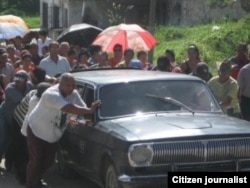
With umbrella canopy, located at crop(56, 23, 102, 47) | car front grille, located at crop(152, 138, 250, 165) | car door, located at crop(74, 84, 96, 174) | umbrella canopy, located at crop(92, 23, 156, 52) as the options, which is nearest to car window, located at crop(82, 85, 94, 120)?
car door, located at crop(74, 84, 96, 174)

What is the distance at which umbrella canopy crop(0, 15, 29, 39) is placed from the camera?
19156 millimetres

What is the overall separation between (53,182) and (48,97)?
2053 mm

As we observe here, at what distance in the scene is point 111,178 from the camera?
Result: 8719mm

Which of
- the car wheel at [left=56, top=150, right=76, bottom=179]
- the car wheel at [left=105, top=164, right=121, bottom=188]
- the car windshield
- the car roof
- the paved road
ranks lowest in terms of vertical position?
the paved road

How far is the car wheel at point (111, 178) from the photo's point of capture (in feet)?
28.1

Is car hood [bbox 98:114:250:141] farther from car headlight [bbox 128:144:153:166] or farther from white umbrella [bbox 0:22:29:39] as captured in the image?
white umbrella [bbox 0:22:29:39]

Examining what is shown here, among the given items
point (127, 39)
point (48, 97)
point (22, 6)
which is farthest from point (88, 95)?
point (22, 6)

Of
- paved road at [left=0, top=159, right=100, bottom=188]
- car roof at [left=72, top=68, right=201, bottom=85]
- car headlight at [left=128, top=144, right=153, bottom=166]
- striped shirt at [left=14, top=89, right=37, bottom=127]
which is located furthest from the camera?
paved road at [left=0, top=159, right=100, bottom=188]

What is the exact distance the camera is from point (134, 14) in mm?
34594

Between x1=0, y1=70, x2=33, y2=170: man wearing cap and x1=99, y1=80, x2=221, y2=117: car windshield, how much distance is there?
1802mm

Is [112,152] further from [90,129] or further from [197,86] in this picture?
[197,86]

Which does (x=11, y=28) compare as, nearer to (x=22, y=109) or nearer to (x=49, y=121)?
(x=22, y=109)

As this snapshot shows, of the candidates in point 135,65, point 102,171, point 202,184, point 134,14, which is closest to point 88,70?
point 135,65

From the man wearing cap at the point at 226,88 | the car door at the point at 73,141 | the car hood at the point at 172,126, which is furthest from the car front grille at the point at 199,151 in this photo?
the man wearing cap at the point at 226,88
